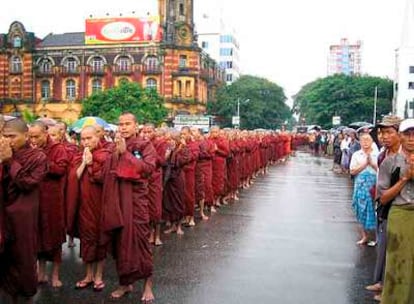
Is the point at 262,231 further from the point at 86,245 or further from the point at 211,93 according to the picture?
the point at 211,93

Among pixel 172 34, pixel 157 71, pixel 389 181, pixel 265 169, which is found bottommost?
pixel 265 169

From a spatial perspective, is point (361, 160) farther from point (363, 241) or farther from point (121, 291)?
point (121, 291)

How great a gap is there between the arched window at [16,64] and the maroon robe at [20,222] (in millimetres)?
64575

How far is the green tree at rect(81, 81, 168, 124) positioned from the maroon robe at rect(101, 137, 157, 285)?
1733 inches

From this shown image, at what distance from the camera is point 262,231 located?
1020cm

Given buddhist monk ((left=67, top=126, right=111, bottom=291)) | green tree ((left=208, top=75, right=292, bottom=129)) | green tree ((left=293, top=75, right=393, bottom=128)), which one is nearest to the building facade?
green tree ((left=208, top=75, right=292, bottom=129))

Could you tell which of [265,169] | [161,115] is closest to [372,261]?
[265,169]

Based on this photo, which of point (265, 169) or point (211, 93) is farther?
point (211, 93)

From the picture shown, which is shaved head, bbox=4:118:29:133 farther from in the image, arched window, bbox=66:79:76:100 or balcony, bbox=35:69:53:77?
balcony, bbox=35:69:53:77

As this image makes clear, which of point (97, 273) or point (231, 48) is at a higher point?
point (231, 48)

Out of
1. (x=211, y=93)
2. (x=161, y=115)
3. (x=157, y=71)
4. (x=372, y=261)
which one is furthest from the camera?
(x=211, y=93)

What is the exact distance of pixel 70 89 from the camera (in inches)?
2569

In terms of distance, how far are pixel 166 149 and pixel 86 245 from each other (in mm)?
3162

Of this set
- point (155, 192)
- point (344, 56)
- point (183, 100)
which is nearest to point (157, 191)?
point (155, 192)
